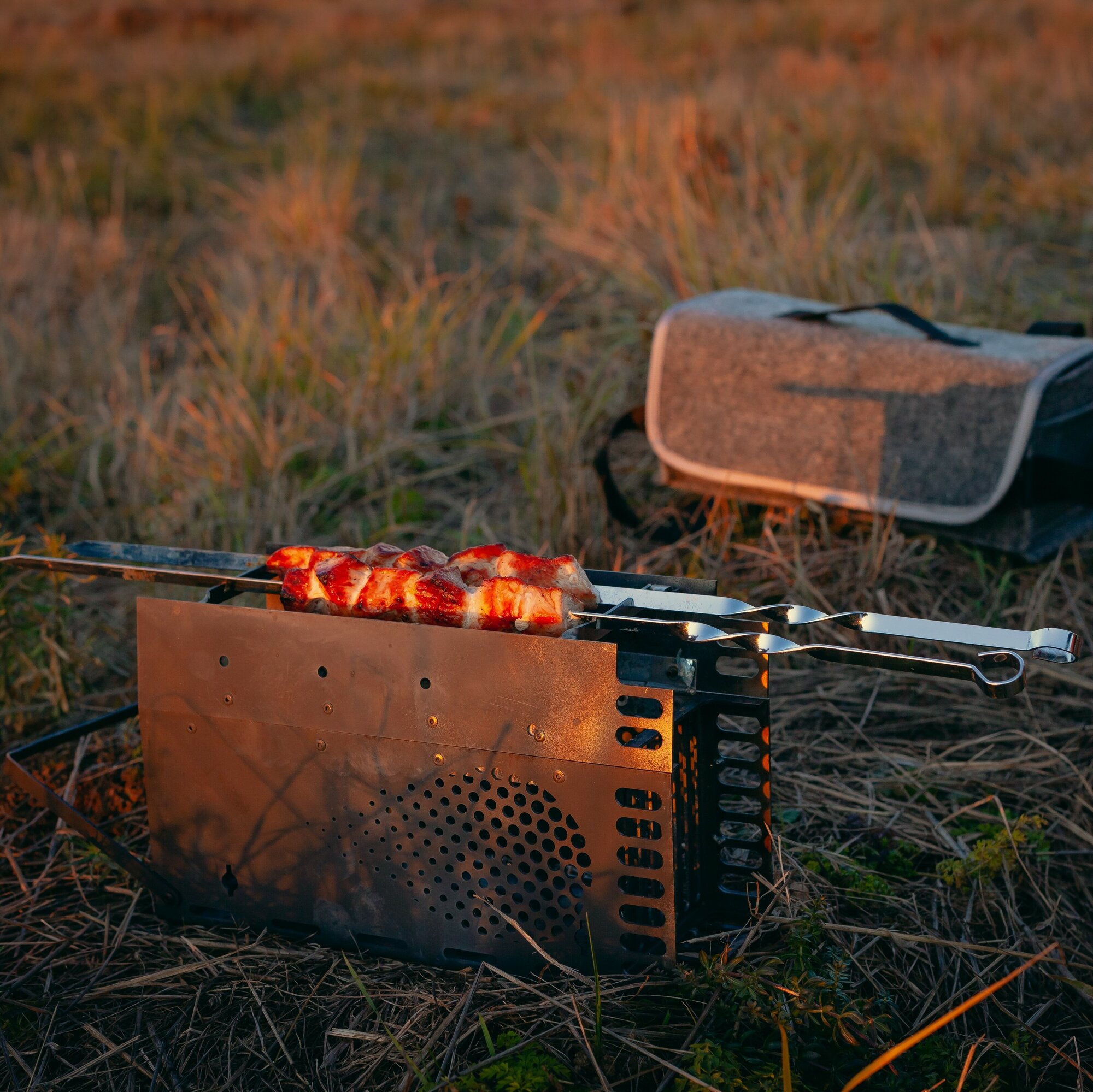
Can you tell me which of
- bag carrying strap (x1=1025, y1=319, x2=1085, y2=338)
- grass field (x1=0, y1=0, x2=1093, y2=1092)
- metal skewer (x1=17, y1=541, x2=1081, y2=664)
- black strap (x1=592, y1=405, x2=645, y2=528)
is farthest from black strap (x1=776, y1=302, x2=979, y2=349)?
metal skewer (x1=17, y1=541, x2=1081, y2=664)

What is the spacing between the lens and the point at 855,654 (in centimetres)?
132

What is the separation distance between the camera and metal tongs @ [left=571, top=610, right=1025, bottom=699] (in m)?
1.27

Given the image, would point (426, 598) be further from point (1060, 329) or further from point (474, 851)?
point (1060, 329)

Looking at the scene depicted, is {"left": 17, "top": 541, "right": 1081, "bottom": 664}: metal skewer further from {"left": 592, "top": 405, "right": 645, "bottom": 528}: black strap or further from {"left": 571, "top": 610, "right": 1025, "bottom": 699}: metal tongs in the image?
{"left": 592, "top": 405, "right": 645, "bottom": 528}: black strap

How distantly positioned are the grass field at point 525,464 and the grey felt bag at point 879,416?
145 millimetres

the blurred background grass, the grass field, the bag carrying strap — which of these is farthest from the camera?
the blurred background grass

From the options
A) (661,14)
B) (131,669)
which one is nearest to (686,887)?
(131,669)

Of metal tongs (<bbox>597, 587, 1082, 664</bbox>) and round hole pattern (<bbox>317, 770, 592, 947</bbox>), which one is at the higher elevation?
metal tongs (<bbox>597, 587, 1082, 664</bbox>)

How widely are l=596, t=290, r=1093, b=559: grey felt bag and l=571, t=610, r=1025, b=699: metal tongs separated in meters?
1.31

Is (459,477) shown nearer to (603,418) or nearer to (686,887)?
(603,418)

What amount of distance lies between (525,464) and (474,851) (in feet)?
6.11

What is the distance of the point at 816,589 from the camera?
2.65 meters

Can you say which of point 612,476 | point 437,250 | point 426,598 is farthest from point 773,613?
point 437,250

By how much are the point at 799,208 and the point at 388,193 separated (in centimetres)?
354
